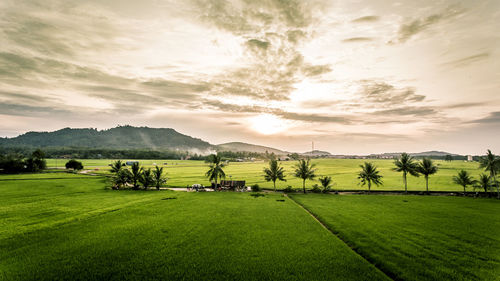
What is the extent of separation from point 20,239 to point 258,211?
24.7 m

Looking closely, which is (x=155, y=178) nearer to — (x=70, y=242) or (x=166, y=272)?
(x=70, y=242)

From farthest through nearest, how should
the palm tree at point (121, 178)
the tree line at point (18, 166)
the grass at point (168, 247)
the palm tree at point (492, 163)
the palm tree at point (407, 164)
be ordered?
the tree line at point (18, 166), the palm tree at point (121, 178), the palm tree at point (407, 164), the palm tree at point (492, 163), the grass at point (168, 247)

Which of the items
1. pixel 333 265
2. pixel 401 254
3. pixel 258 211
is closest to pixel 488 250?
pixel 401 254

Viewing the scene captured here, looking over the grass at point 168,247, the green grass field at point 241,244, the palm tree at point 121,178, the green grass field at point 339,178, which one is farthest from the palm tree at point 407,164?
the palm tree at point 121,178

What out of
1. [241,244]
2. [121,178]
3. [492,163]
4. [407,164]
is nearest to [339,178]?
[407,164]

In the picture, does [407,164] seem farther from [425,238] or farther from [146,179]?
[146,179]

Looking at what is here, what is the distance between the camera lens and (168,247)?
675 inches

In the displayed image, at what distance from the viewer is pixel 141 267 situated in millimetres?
14047

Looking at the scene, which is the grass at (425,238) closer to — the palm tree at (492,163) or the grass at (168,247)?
the grass at (168,247)

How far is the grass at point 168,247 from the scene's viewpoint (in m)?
13.5

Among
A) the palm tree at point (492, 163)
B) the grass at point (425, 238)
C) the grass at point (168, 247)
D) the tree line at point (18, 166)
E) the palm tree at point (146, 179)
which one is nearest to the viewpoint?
the grass at point (168, 247)

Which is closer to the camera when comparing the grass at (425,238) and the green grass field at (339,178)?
the grass at (425,238)

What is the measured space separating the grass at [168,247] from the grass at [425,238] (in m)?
2.48

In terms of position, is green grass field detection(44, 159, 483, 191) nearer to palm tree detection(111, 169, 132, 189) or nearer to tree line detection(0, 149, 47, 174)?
palm tree detection(111, 169, 132, 189)
